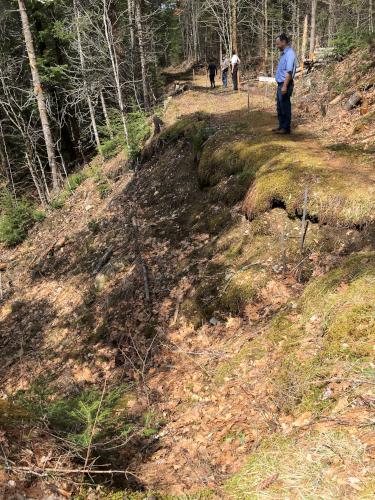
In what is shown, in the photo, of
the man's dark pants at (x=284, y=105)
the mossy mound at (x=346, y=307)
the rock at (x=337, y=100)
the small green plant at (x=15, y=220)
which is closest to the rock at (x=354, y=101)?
the rock at (x=337, y=100)

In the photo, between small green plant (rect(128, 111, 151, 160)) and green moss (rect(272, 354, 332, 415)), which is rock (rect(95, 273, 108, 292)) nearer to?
green moss (rect(272, 354, 332, 415))

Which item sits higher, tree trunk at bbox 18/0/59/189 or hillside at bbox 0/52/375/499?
tree trunk at bbox 18/0/59/189

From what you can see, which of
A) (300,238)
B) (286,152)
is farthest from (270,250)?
(286,152)

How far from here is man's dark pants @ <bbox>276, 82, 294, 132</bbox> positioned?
325 inches

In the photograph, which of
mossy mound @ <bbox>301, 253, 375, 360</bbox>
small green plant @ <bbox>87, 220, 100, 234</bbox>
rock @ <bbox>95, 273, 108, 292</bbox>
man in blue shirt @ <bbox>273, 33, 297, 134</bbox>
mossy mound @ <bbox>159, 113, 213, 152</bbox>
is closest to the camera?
mossy mound @ <bbox>301, 253, 375, 360</bbox>

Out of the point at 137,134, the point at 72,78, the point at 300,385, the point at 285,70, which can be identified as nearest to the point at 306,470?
the point at 300,385

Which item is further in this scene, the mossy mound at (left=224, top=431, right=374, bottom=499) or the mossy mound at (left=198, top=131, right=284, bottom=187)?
the mossy mound at (left=198, top=131, right=284, bottom=187)

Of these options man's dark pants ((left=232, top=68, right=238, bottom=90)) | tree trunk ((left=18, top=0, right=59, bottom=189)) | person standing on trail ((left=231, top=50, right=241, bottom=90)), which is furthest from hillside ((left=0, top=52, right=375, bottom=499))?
man's dark pants ((left=232, top=68, right=238, bottom=90))

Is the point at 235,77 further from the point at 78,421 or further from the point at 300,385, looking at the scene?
the point at 78,421

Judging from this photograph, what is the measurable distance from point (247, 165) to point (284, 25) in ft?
147

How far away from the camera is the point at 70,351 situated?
7.35 metres

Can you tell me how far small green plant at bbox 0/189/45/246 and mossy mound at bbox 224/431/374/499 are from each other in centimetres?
1423

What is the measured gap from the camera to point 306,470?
99.7 inches

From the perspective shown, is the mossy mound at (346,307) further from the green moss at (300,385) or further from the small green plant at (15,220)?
the small green plant at (15,220)
